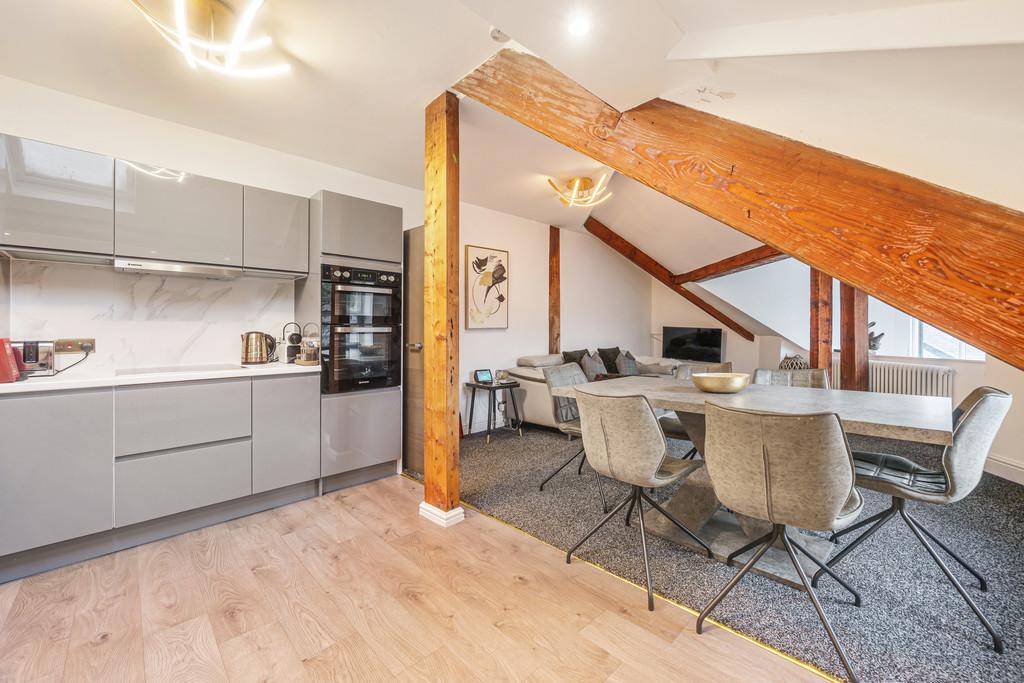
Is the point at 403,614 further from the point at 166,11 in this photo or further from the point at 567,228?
the point at 567,228

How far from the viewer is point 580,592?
74.4 inches

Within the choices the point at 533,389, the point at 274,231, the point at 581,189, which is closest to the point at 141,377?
the point at 274,231

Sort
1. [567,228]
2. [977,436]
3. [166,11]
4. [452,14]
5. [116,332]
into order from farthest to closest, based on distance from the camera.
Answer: [567,228], [116,332], [452,14], [166,11], [977,436]

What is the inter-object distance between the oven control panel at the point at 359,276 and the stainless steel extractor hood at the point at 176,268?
54 cm

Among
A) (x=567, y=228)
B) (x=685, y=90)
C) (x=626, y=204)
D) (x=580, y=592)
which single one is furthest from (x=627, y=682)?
(x=567, y=228)

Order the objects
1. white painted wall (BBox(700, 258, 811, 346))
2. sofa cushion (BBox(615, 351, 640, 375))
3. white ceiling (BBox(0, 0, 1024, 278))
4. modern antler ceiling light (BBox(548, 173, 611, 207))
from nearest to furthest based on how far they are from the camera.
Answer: white ceiling (BBox(0, 0, 1024, 278)), modern antler ceiling light (BBox(548, 173, 611, 207)), white painted wall (BBox(700, 258, 811, 346)), sofa cushion (BBox(615, 351, 640, 375))

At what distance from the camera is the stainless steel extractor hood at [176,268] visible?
241 cm

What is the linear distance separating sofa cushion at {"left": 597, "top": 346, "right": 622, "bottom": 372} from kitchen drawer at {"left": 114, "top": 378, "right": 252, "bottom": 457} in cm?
461

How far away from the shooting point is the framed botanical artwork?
4.80 metres

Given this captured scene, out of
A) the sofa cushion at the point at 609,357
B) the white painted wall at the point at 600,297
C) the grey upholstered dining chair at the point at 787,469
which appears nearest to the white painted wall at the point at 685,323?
the white painted wall at the point at 600,297

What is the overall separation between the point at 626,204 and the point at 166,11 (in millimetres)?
4382

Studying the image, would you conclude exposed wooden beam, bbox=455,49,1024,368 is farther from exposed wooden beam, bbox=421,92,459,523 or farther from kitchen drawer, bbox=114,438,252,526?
Answer: kitchen drawer, bbox=114,438,252,526

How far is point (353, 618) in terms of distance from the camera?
1.73m

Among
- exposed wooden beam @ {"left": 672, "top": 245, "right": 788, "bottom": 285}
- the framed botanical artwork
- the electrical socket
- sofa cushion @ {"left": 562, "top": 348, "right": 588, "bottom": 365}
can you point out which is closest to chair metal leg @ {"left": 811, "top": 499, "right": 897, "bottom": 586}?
exposed wooden beam @ {"left": 672, "top": 245, "right": 788, "bottom": 285}
